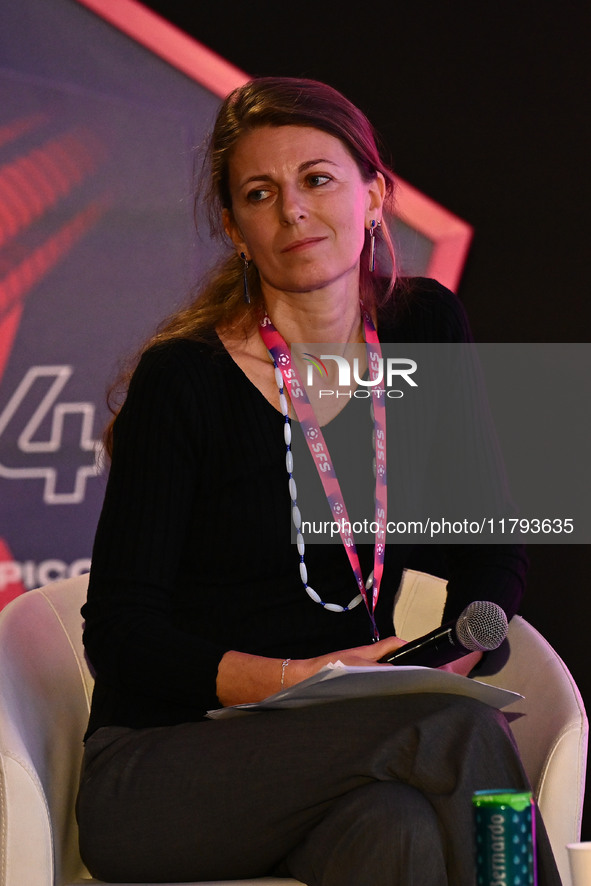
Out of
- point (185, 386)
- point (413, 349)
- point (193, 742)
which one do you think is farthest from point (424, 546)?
point (193, 742)

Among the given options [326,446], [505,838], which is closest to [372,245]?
[326,446]

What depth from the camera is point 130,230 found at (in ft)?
10.2

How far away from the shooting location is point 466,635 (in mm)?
1481

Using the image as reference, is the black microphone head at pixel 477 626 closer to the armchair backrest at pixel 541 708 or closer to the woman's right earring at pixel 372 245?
the armchair backrest at pixel 541 708

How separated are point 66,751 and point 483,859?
3.54ft

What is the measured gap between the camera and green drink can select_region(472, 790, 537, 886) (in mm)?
955

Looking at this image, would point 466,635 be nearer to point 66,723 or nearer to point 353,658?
point 353,658

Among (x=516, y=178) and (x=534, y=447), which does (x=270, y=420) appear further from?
(x=516, y=178)

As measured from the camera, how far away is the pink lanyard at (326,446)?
6.47ft

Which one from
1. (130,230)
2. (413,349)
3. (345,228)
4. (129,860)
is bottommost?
(129,860)

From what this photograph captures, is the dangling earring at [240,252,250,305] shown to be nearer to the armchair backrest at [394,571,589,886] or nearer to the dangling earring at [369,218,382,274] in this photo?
the dangling earring at [369,218,382,274]

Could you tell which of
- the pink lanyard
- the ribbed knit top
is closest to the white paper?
the ribbed knit top

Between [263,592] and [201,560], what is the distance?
122 millimetres

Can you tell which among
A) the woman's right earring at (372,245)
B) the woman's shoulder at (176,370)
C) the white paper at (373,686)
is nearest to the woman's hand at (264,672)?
the white paper at (373,686)
